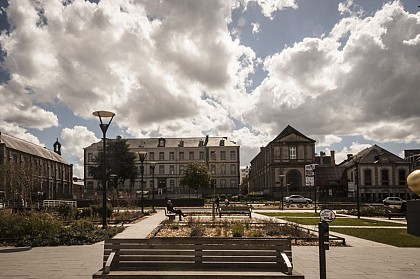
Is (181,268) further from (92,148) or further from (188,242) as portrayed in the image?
(92,148)

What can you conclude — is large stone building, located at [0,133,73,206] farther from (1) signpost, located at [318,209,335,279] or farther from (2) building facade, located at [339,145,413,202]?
(2) building facade, located at [339,145,413,202]

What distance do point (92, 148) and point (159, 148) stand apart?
14987 millimetres

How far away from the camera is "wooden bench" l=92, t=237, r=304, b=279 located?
678 cm

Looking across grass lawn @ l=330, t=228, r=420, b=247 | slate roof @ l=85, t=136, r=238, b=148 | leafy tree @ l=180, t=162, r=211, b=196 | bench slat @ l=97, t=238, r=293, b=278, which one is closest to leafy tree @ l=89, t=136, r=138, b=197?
leafy tree @ l=180, t=162, r=211, b=196

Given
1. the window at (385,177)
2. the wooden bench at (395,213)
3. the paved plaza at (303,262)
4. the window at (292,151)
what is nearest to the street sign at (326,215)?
the paved plaza at (303,262)

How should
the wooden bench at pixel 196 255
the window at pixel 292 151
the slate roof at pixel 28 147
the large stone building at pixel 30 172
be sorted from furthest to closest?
the window at pixel 292 151, the slate roof at pixel 28 147, the large stone building at pixel 30 172, the wooden bench at pixel 196 255

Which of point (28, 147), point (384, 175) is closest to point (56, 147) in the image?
point (28, 147)

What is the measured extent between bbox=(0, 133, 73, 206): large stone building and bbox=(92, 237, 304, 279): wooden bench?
3452cm

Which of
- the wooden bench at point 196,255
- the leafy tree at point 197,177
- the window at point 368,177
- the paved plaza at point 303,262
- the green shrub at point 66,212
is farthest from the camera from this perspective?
the window at point 368,177

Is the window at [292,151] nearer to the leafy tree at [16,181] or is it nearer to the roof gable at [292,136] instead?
the roof gable at [292,136]

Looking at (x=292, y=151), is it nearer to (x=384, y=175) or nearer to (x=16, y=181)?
(x=384, y=175)

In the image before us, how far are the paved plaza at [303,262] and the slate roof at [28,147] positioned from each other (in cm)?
6293

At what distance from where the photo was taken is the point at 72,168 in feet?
344

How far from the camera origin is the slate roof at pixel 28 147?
231 ft
